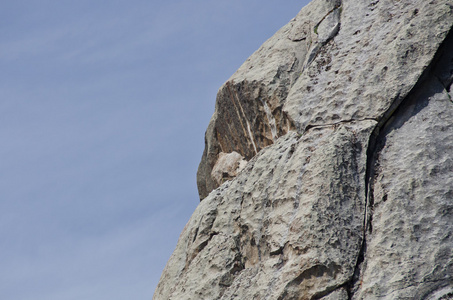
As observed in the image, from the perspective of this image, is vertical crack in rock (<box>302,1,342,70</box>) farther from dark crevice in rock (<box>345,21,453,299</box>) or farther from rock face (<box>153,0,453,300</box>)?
dark crevice in rock (<box>345,21,453,299</box>)

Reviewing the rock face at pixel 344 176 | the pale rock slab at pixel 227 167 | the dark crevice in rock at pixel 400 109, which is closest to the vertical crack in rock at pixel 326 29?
the rock face at pixel 344 176

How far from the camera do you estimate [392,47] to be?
39.0 ft

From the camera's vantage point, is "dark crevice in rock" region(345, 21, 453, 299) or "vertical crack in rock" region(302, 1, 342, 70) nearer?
"dark crevice in rock" region(345, 21, 453, 299)

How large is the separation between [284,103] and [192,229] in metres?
3.99

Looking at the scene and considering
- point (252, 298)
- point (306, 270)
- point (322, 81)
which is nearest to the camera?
point (306, 270)

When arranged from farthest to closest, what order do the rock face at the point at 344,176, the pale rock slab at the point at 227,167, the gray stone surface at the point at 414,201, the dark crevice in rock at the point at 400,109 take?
1. the pale rock slab at the point at 227,167
2. the dark crevice in rock at the point at 400,109
3. the rock face at the point at 344,176
4. the gray stone surface at the point at 414,201

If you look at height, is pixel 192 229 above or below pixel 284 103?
below

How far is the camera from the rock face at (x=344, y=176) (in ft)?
32.8

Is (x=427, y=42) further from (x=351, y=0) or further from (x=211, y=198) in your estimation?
(x=211, y=198)

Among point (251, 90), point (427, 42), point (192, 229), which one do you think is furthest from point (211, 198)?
point (427, 42)

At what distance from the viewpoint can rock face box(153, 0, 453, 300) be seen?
32.8 ft

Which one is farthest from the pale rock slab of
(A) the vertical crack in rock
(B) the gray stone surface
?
(B) the gray stone surface

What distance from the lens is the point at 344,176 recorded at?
1096 cm

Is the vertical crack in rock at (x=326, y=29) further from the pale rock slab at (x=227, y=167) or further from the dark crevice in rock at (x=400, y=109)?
the pale rock slab at (x=227, y=167)
